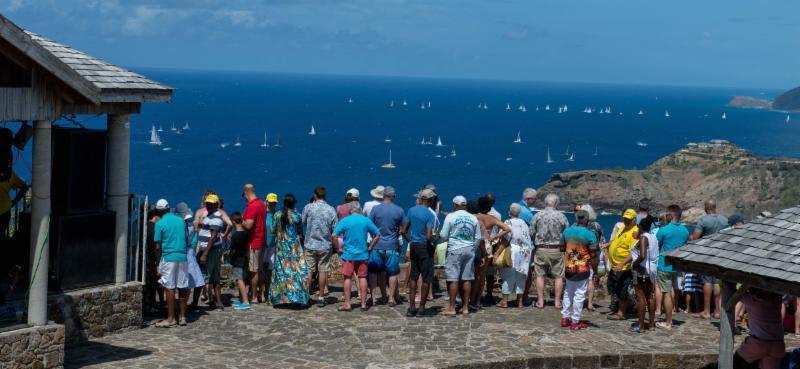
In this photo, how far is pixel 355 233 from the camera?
43.8 ft

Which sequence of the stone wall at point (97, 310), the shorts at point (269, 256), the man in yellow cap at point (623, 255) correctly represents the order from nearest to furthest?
the stone wall at point (97, 310) → the man in yellow cap at point (623, 255) → the shorts at point (269, 256)

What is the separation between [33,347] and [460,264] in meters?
5.26

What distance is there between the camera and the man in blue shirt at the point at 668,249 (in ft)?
42.4

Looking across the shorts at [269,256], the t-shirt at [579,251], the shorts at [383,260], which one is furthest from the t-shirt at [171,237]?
the t-shirt at [579,251]

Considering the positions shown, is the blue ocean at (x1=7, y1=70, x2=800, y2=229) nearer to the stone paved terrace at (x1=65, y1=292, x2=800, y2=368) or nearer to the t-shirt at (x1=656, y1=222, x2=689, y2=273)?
the stone paved terrace at (x1=65, y1=292, x2=800, y2=368)

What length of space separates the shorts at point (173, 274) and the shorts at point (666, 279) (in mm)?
5747

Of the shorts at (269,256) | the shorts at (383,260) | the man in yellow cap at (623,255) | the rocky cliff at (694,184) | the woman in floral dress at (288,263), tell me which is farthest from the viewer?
the rocky cliff at (694,184)

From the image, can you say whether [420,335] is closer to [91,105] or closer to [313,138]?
[91,105]

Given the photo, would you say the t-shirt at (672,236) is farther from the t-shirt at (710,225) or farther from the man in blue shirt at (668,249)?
the t-shirt at (710,225)

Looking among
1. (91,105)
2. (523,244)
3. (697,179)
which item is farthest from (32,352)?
(697,179)

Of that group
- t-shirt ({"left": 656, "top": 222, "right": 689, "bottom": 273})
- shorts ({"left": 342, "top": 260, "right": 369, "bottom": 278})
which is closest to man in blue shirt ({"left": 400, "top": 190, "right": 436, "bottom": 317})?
shorts ({"left": 342, "top": 260, "right": 369, "bottom": 278})

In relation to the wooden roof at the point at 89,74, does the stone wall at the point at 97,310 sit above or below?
below

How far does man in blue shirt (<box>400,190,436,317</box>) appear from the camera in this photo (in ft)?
42.9

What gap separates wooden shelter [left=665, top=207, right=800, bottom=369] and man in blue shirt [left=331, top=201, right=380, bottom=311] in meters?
4.22
